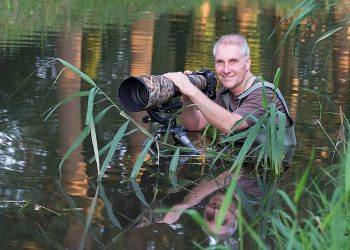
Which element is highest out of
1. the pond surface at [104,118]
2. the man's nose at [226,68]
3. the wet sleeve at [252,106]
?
the man's nose at [226,68]

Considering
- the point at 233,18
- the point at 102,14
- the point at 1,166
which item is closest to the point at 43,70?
the point at 1,166

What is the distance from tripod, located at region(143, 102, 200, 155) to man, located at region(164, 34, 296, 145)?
0.42 ft

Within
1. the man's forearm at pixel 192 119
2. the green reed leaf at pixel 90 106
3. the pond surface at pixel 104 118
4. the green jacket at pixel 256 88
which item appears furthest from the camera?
the man's forearm at pixel 192 119

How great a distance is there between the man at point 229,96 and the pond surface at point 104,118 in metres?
0.32

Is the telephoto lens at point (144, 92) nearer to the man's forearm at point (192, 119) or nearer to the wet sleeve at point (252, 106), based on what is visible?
the wet sleeve at point (252, 106)

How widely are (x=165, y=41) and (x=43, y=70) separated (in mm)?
4953

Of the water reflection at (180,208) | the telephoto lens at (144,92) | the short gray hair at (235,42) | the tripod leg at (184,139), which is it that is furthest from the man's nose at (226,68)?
the water reflection at (180,208)

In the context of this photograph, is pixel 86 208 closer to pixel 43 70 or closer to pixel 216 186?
pixel 216 186

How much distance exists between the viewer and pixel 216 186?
532 centimetres

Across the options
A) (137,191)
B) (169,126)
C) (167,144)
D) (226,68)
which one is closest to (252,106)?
(226,68)

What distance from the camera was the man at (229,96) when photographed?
18.7ft

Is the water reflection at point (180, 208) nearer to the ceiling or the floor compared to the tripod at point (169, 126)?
nearer to the floor

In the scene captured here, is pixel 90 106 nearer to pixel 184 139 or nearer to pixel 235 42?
pixel 184 139

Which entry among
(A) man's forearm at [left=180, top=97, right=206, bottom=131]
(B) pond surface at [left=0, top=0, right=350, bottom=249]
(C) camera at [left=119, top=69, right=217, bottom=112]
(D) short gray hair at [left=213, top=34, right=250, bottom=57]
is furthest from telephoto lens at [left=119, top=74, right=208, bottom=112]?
(A) man's forearm at [left=180, top=97, right=206, bottom=131]
